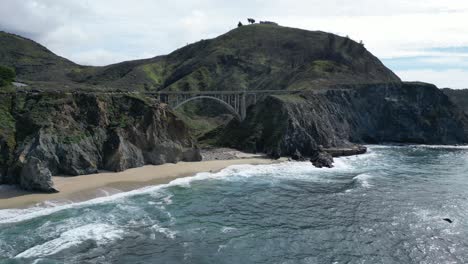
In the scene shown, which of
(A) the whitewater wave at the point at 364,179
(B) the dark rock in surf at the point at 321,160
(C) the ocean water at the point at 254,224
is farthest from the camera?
(B) the dark rock in surf at the point at 321,160

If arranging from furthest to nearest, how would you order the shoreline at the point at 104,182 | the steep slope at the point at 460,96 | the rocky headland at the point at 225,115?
the steep slope at the point at 460,96 → the rocky headland at the point at 225,115 → the shoreline at the point at 104,182

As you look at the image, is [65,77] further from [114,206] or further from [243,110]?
[114,206]

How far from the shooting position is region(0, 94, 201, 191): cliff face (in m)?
56.9

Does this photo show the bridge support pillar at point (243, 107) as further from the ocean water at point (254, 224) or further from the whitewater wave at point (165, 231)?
the whitewater wave at point (165, 231)

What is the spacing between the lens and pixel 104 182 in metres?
59.5

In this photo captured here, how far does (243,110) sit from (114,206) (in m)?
66.5

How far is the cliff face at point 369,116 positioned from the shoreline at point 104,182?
26394mm

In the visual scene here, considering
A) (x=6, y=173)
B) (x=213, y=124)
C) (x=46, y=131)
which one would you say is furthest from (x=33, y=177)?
(x=213, y=124)

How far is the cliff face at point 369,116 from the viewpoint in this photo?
334ft

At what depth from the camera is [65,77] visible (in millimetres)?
196250

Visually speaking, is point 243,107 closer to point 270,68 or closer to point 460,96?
point 270,68

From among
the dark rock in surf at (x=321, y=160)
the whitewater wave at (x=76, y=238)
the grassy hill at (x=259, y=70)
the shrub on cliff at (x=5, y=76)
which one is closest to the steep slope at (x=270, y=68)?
the grassy hill at (x=259, y=70)

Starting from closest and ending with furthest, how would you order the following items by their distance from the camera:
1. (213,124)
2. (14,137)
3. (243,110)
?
(14,137)
(243,110)
(213,124)

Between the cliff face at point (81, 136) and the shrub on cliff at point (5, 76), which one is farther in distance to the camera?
the shrub on cliff at point (5, 76)
